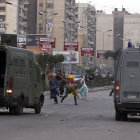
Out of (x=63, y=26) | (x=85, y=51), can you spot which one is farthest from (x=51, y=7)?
(x=85, y=51)

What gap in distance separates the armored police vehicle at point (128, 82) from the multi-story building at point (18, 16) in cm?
9901

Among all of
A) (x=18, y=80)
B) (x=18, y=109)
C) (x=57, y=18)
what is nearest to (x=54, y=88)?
(x=18, y=109)

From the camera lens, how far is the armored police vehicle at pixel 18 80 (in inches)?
853

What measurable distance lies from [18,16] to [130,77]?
108374 mm

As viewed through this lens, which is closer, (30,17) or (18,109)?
(18,109)

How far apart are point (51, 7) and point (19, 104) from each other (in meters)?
116

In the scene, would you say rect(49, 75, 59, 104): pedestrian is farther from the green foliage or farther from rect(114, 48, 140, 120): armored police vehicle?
the green foliage

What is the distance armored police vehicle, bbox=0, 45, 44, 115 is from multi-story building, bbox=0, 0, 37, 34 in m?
95.1

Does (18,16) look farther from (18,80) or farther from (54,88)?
(18,80)

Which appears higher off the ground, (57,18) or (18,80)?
(57,18)

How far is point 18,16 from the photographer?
127m

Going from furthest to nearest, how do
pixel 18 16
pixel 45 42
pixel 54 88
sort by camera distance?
pixel 18 16 < pixel 45 42 < pixel 54 88

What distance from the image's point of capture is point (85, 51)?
6750cm

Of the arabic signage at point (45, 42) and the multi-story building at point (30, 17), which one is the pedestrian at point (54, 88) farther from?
the multi-story building at point (30, 17)
